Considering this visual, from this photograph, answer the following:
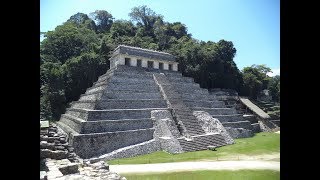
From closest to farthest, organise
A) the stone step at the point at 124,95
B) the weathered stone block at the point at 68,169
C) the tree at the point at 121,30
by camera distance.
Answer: the weathered stone block at the point at 68,169, the stone step at the point at 124,95, the tree at the point at 121,30

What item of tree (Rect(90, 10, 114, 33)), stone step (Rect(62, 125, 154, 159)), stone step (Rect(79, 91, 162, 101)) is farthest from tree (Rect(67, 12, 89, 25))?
stone step (Rect(62, 125, 154, 159))

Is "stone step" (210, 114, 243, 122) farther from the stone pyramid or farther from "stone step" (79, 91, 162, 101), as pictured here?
"stone step" (79, 91, 162, 101)

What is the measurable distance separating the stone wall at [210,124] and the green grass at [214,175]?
702cm

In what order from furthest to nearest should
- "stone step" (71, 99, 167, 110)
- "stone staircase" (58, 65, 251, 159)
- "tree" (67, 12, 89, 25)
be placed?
"tree" (67, 12, 89, 25), "stone step" (71, 99, 167, 110), "stone staircase" (58, 65, 251, 159)

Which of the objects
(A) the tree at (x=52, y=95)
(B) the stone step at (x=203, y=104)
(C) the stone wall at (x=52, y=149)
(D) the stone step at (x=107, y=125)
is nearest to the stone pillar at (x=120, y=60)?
(A) the tree at (x=52, y=95)

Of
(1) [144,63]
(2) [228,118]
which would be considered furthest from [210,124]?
(1) [144,63]

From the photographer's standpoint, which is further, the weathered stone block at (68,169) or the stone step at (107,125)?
the stone step at (107,125)

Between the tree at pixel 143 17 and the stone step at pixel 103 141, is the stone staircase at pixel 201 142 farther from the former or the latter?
the tree at pixel 143 17

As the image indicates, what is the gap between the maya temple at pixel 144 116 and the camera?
47.3 ft

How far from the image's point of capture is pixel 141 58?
2366cm

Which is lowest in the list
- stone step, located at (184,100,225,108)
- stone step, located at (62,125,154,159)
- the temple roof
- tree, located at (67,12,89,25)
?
stone step, located at (62,125,154,159)

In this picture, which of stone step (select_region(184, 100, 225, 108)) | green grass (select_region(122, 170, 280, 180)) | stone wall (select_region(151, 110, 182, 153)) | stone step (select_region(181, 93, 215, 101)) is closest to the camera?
green grass (select_region(122, 170, 280, 180))

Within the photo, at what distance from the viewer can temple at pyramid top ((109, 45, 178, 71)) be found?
2305 centimetres
